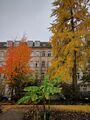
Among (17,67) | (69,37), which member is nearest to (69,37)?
(69,37)

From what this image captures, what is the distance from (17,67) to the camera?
127 feet

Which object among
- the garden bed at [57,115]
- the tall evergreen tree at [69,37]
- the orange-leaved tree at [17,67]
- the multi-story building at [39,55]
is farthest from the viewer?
the multi-story building at [39,55]

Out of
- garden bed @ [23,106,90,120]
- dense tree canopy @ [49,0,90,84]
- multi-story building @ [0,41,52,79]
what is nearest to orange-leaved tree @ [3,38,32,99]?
dense tree canopy @ [49,0,90,84]

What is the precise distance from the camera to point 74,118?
18891 mm

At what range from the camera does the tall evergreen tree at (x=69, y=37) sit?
29.8 meters

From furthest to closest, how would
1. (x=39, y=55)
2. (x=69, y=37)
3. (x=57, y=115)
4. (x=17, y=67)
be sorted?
(x=39, y=55) → (x=17, y=67) → (x=69, y=37) → (x=57, y=115)

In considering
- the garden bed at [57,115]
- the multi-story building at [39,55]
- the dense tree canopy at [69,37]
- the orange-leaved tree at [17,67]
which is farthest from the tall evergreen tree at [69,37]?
the multi-story building at [39,55]

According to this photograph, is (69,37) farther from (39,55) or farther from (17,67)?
(39,55)

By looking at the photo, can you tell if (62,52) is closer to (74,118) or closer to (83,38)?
(83,38)

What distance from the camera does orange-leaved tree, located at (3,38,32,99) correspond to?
3544cm

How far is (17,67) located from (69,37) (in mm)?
10936

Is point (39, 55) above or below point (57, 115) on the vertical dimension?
above

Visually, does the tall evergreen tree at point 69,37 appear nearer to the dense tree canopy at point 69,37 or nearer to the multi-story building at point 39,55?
the dense tree canopy at point 69,37

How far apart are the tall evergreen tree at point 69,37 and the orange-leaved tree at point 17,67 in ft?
19.0
